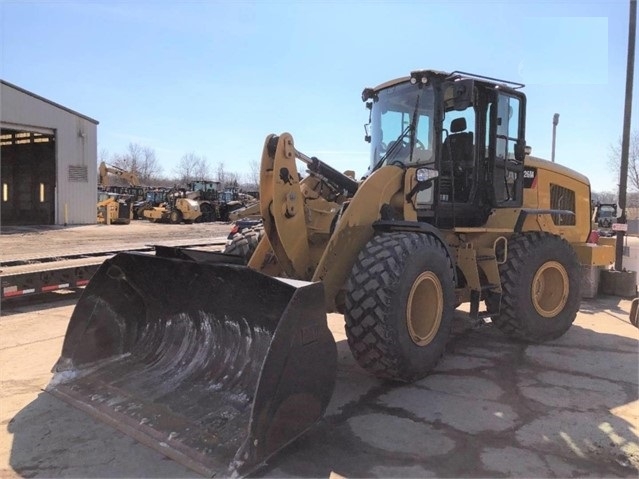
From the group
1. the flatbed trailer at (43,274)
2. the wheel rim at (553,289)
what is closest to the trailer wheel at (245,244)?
the flatbed trailer at (43,274)

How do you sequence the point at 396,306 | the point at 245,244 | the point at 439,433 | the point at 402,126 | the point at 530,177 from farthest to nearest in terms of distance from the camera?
the point at 530,177
the point at 245,244
the point at 402,126
the point at 396,306
the point at 439,433

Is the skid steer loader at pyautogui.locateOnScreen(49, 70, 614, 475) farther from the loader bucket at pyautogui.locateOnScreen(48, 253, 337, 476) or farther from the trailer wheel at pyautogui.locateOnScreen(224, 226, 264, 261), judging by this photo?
the trailer wheel at pyautogui.locateOnScreen(224, 226, 264, 261)

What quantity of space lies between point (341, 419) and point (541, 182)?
15.3 ft

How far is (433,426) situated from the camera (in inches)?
145

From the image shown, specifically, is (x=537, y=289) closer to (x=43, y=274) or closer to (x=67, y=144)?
(x=43, y=274)

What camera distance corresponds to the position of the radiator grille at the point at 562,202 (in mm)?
7109

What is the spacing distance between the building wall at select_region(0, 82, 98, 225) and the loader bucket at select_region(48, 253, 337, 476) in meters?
21.8

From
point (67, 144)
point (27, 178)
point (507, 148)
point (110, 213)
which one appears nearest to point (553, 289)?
point (507, 148)

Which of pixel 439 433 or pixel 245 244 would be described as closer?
pixel 439 433

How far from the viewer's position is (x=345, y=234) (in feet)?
14.4

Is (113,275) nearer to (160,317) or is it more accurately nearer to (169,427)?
(160,317)

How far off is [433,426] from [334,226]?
203cm

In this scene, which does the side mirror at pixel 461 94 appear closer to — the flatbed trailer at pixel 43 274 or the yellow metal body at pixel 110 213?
the flatbed trailer at pixel 43 274

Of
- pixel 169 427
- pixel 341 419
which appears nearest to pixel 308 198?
pixel 341 419
